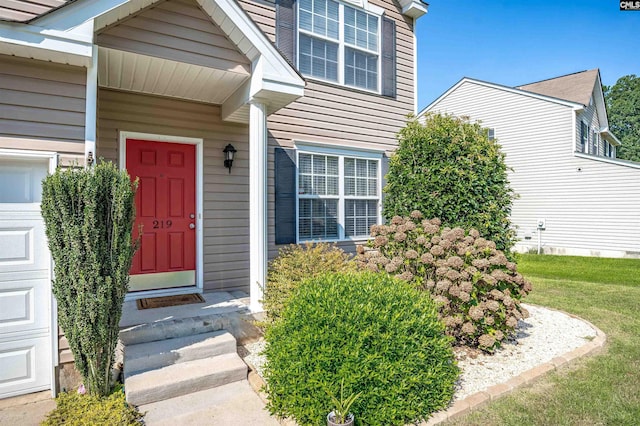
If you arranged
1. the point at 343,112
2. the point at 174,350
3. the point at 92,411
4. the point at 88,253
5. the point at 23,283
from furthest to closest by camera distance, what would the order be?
the point at 343,112, the point at 174,350, the point at 23,283, the point at 88,253, the point at 92,411

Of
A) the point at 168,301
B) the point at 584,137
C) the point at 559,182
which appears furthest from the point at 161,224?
the point at 584,137

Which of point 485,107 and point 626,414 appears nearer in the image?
point 626,414

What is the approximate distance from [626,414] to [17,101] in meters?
5.80

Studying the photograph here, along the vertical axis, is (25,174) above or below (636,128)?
below

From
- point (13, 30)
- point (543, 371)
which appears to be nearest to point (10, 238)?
point (13, 30)

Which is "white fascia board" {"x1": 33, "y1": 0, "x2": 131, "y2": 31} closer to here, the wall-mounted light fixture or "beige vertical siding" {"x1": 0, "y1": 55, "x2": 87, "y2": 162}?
"beige vertical siding" {"x1": 0, "y1": 55, "x2": 87, "y2": 162}

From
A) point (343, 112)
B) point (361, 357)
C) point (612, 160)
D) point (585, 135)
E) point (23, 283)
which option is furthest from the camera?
point (585, 135)

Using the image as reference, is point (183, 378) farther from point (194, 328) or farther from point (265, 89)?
point (265, 89)

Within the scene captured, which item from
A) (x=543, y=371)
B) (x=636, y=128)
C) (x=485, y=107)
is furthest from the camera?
(x=636, y=128)

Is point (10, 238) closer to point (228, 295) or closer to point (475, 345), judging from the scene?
point (228, 295)

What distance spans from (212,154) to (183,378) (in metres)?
3.29

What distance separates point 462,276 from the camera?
407 cm

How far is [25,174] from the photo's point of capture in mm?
3406

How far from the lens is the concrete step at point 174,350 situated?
3.51 metres
